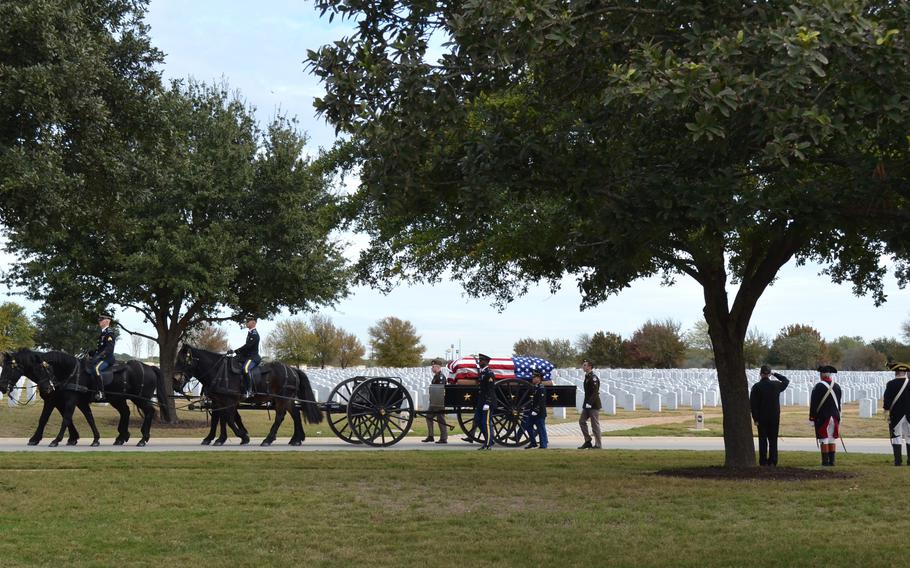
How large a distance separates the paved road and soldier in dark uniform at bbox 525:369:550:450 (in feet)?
1.99

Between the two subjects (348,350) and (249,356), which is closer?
(249,356)

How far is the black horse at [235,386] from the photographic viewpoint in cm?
1939

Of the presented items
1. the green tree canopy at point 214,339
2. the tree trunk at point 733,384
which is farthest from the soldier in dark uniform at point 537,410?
the green tree canopy at point 214,339

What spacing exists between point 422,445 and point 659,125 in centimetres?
998

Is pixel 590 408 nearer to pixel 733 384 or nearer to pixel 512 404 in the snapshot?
pixel 512 404

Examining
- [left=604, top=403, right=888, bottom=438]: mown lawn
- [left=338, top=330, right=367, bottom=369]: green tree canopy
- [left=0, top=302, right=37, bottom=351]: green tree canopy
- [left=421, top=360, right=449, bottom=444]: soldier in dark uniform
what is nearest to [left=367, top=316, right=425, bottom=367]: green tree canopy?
[left=338, top=330, right=367, bottom=369]: green tree canopy

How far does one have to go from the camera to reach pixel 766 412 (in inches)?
640

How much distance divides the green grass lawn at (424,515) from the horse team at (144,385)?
10.0ft

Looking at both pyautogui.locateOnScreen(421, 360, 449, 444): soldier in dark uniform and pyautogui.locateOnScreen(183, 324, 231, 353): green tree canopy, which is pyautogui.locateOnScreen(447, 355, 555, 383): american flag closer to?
pyautogui.locateOnScreen(421, 360, 449, 444): soldier in dark uniform

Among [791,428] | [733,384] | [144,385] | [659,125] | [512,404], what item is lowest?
[791,428]

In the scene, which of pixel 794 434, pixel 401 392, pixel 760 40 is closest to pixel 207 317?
pixel 401 392

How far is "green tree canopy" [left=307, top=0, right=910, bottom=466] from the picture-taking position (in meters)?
8.18

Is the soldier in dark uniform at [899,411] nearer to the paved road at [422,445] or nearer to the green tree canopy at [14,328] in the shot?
the paved road at [422,445]

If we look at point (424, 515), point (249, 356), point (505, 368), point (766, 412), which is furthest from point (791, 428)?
point (424, 515)
